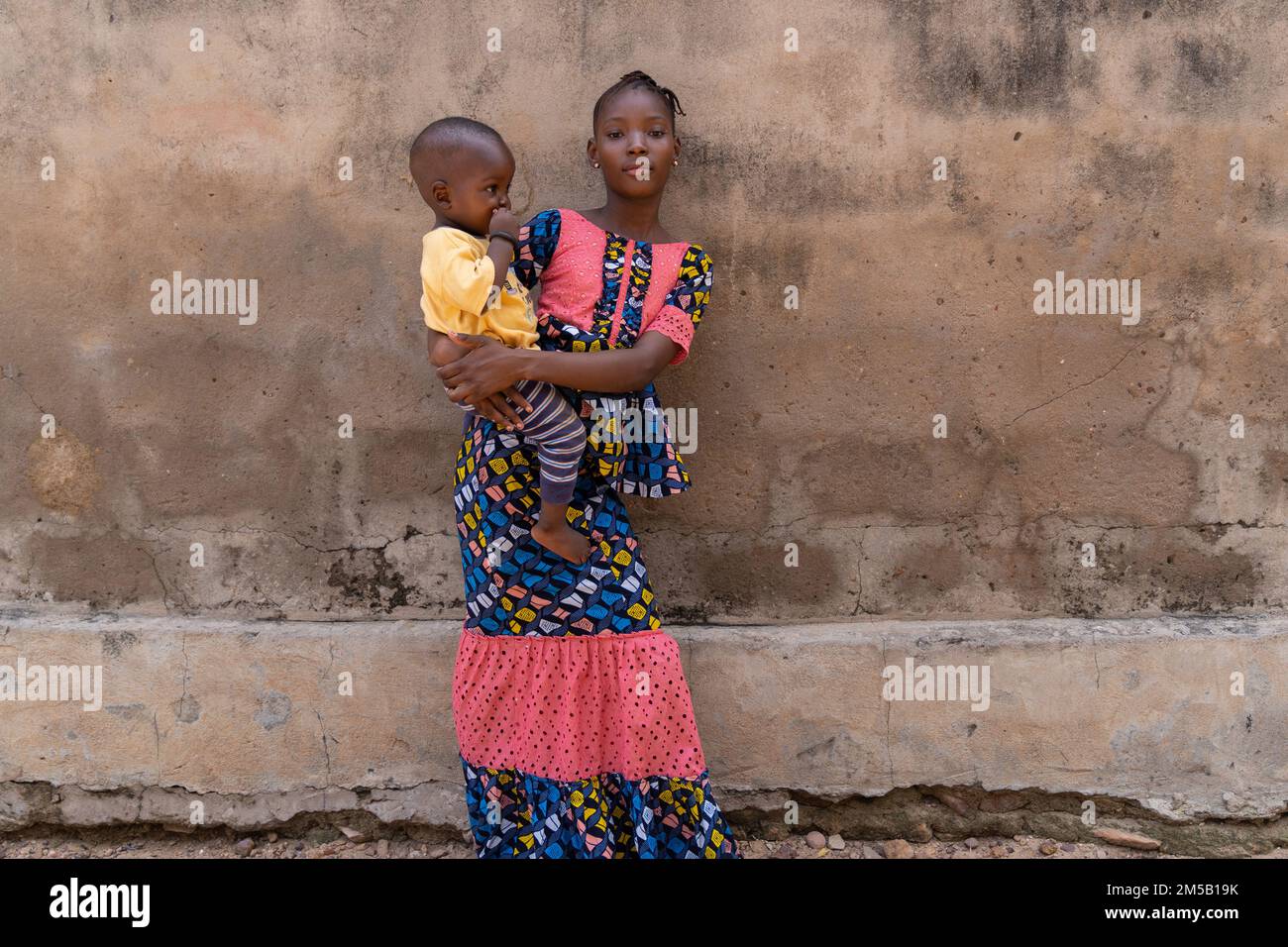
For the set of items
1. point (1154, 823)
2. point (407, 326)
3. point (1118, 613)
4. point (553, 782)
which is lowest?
point (1154, 823)

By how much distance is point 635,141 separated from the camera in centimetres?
238

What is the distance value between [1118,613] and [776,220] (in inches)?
64.1

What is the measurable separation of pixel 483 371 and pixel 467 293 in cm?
20

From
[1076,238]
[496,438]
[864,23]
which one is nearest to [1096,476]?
[1076,238]

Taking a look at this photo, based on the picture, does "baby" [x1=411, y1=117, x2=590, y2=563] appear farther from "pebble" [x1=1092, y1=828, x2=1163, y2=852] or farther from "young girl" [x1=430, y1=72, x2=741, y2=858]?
"pebble" [x1=1092, y1=828, x2=1163, y2=852]

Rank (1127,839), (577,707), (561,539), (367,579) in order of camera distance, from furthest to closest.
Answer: (367,579)
(1127,839)
(577,707)
(561,539)

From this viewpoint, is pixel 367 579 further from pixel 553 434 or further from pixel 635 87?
pixel 635 87

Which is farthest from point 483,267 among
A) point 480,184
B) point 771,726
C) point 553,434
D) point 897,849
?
point 897,849

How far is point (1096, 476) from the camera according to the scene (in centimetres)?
295

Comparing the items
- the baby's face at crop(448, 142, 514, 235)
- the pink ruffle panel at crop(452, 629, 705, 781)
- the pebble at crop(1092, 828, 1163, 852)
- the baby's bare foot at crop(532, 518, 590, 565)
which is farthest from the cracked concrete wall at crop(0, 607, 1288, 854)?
the baby's face at crop(448, 142, 514, 235)

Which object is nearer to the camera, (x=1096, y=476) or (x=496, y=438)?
(x=496, y=438)

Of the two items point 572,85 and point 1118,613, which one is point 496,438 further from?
point 1118,613

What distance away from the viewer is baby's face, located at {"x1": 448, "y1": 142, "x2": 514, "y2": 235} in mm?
2102

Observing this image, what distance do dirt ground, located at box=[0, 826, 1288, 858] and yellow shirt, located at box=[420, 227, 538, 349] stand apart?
5.60 feet
